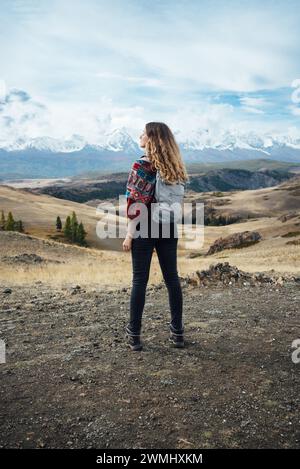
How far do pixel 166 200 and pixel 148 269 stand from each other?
122 centimetres

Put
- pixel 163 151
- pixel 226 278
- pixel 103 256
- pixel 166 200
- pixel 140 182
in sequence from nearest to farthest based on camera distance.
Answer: pixel 163 151 < pixel 140 182 < pixel 166 200 < pixel 226 278 < pixel 103 256

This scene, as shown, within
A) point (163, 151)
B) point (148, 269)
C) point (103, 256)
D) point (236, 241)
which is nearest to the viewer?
point (163, 151)

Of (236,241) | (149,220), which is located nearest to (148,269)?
(149,220)

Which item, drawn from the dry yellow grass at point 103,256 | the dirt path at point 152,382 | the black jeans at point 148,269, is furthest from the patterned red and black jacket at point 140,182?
the dry yellow grass at point 103,256

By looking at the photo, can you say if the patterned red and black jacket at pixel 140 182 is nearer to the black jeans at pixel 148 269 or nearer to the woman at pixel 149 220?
the woman at pixel 149 220

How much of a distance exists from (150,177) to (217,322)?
3882 millimetres

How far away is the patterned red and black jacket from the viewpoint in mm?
7340

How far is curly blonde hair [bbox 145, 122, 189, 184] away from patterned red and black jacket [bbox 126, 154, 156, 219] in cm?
15

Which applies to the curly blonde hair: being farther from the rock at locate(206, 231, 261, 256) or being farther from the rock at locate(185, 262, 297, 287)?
the rock at locate(206, 231, 261, 256)

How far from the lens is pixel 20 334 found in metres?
9.09

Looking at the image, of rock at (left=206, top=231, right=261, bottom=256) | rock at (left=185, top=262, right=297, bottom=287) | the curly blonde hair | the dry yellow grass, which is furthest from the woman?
rock at (left=206, top=231, right=261, bottom=256)

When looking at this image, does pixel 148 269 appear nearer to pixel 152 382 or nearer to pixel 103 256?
pixel 152 382

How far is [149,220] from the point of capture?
745cm
